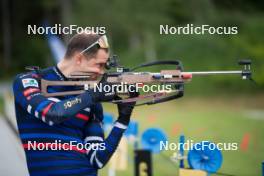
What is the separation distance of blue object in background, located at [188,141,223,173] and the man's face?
1.51m

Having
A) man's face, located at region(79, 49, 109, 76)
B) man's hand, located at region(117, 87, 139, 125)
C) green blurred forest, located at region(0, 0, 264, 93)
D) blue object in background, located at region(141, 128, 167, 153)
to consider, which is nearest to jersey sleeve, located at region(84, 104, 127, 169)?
man's hand, located at region(117, 87, 139, 125)

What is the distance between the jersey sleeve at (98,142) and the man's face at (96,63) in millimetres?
267

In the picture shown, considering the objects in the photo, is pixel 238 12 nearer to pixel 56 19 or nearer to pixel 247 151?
pixel 56 19

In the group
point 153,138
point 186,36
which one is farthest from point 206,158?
point 186,36

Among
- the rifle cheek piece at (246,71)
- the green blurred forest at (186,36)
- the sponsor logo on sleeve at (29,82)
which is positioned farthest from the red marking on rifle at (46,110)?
the green blurred forest at (186,36)

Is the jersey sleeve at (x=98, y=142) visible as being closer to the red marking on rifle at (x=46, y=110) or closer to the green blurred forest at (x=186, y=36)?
the red marking on rifle at (x=46, y=110)

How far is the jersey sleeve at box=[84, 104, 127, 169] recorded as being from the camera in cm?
379

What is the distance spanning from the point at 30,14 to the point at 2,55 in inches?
205

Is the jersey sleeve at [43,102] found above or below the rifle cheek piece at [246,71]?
below

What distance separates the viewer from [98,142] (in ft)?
12.5

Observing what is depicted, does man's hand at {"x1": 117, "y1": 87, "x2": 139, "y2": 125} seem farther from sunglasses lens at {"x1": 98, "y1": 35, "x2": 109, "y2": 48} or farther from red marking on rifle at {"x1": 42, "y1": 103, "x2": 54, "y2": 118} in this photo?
red marking on rifle at {"x1": 42, "y1": 103, "x2": 54, "y2": 118}

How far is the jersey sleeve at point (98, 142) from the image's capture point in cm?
379

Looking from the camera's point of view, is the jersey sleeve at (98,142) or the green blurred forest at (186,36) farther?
the green blurred forest at (186,36)

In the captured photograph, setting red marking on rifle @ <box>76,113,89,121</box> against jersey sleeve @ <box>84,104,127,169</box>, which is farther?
jersey sleeve @ <box>84,104,127,169</box>
